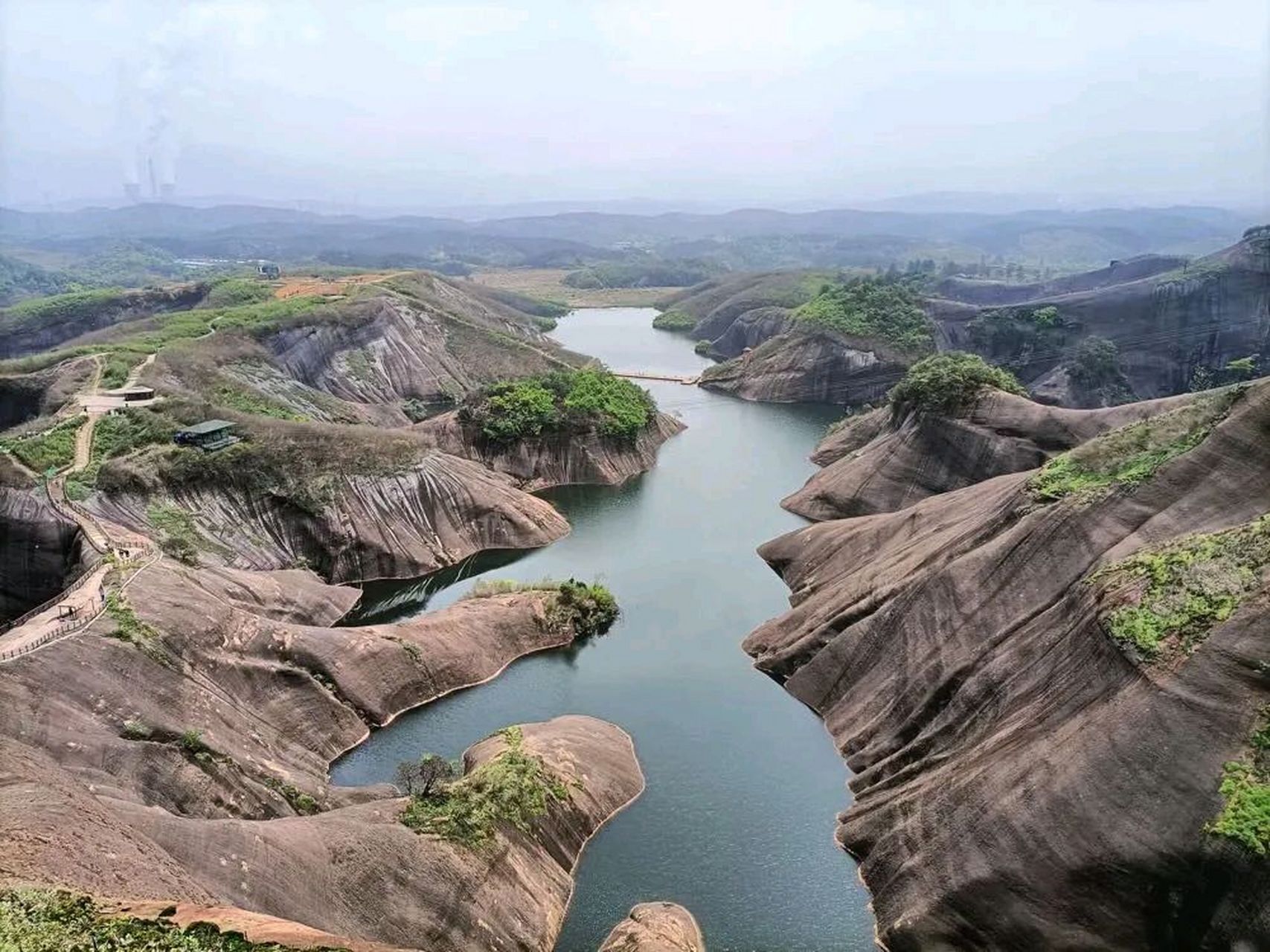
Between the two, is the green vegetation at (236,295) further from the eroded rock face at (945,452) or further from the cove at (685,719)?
the eroded rock face at (945,452)

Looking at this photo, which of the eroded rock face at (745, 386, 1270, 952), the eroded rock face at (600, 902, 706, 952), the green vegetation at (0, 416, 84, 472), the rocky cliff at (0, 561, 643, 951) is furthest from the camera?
the green vegetation at (0, 416, 84, 472)

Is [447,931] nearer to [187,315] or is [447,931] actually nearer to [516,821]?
[516,821]

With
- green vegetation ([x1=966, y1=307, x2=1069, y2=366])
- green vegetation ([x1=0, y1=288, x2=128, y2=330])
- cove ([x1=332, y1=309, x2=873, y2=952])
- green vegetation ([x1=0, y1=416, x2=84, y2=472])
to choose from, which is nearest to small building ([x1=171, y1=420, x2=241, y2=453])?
green vegetation ([x1=0, y1=416, x2=84, y2=472])

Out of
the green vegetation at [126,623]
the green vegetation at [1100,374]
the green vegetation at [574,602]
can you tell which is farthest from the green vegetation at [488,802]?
the green vegetation at [1100,374]

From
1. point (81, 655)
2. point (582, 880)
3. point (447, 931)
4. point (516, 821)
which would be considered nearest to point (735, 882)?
point (582, 880)

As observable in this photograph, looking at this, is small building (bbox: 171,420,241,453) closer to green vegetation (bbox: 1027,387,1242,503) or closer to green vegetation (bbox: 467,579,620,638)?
green vegetation (bbox: 467,579,620,638)

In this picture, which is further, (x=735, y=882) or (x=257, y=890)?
(x=735, y=882)
